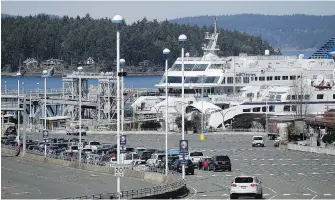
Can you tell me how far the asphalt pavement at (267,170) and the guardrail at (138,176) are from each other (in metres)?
0.78

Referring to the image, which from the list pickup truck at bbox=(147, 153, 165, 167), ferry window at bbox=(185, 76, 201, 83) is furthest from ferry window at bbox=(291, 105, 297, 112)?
pickup truck at bbox=(147, 153, 165, 167)

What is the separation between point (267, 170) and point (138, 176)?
24.8 feet

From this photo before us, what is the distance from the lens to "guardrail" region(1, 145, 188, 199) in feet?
133

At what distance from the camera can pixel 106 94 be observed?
114 metres

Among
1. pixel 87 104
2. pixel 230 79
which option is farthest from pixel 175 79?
pixel 87 104

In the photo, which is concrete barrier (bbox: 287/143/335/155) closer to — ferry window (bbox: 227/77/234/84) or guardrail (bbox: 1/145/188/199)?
guardrail (bbox: 1/145/188/199)

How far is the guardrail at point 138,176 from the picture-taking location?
40.5 m

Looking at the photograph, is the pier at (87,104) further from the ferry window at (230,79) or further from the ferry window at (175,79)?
the ferry window at (230,79)

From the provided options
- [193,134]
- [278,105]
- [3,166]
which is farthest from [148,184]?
[278,105]

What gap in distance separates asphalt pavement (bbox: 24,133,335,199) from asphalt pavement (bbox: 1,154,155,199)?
328 centimetres

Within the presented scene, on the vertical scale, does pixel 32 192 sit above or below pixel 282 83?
below

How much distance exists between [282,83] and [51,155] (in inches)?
2088

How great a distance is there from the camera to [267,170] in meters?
56.2

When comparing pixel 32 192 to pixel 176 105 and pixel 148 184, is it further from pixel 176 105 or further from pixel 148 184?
pixel 176 105
